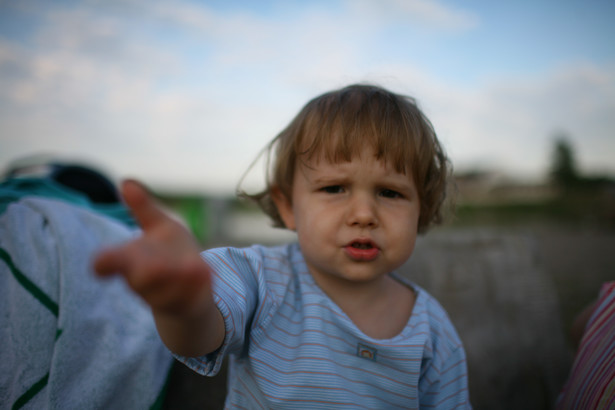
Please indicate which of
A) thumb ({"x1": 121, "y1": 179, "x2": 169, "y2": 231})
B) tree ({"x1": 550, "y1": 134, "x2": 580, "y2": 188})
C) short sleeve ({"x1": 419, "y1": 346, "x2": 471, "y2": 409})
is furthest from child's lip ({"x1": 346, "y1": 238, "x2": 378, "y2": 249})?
tree ({"x1": 550, "y1": 134, "x2": 580, "y2": 188})

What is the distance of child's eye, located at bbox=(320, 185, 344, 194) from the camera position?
0.94 metres

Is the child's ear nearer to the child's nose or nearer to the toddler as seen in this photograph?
the toddler

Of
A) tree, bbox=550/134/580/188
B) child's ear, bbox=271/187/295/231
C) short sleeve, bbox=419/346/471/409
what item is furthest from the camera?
tree, bbox=550/134/580/188

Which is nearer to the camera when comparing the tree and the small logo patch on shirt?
the small logo patch on shirt

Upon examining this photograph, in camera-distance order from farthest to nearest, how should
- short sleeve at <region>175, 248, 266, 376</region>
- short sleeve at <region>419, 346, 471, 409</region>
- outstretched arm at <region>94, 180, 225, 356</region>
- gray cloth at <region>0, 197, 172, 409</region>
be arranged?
short sleeve at <region>419, 346, 471, 409</region> < gray cloth at <region>0, 197, 172, 409</region> < short sleeve at <region>175, 248, 266, 376</region> < outstretched arm at <region>94, 180, 225, 356</region>

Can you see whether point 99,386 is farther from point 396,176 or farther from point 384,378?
point 396,176

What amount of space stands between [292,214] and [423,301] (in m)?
0.51

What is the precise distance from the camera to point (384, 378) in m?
0.88

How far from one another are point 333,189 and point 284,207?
0.84ft

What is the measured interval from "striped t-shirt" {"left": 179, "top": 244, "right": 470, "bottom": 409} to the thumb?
12.2 inches

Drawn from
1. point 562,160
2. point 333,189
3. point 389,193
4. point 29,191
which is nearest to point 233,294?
point 333,189

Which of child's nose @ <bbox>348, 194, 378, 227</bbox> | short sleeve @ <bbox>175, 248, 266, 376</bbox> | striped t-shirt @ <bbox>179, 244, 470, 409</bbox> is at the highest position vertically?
child's nose @ <bbox>348, 194, 378, 227</bbox>

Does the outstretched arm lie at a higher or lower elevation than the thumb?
lower

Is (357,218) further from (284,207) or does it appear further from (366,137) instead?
(284,207)
